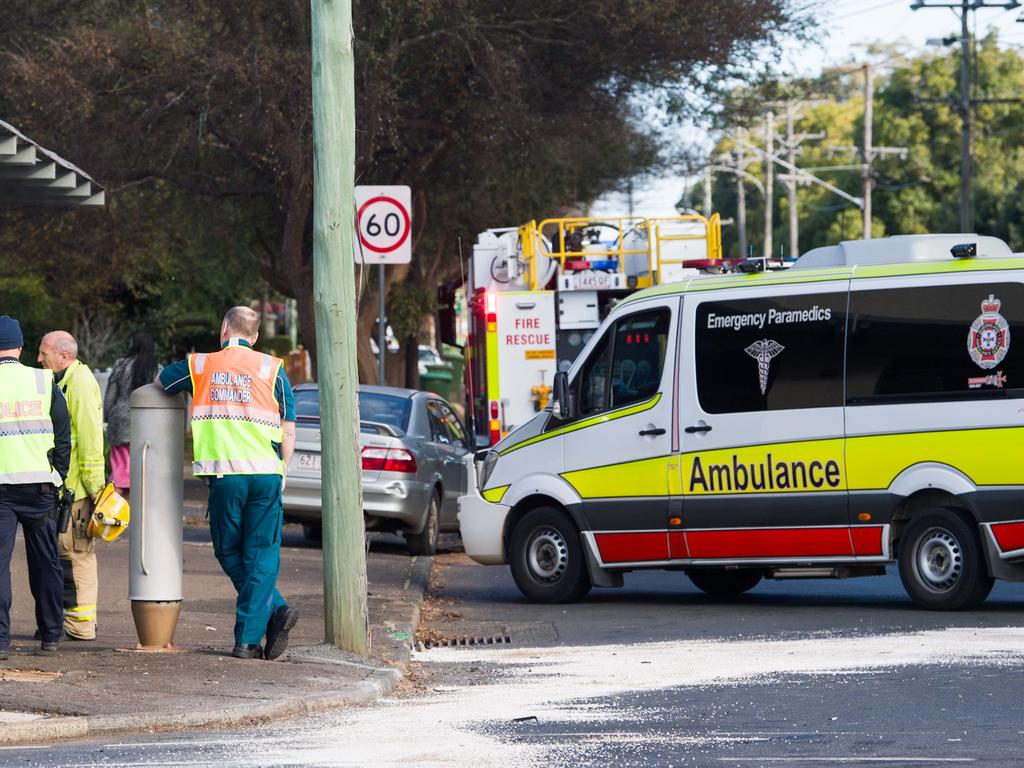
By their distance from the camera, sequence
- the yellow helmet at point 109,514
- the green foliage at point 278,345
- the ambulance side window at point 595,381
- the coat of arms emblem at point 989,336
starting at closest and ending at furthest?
1. the yellow helmet at point 109,514
2. the coat of arms emblem at point 989,336
3. the ambulance side window at point 595,381
4. the green foliage at point 278,345

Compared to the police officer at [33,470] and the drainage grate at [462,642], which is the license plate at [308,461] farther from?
the police officer at [33,470]

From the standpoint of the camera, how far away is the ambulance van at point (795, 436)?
1209 centimetres

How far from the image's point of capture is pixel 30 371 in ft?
32.6

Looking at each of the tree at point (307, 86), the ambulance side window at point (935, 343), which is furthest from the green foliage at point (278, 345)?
the ambulance side window at point (935, 343)

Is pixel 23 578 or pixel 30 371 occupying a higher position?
pixel 30 371

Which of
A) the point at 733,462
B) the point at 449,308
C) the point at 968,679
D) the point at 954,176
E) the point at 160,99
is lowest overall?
the point at 968,679

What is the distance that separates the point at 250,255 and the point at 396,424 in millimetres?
12885

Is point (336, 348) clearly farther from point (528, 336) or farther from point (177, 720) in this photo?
point (528, 336)

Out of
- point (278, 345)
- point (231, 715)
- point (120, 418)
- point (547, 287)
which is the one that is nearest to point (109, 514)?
point (231, 715)

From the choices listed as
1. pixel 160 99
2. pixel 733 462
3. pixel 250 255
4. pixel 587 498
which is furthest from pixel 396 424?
pixel 250 255

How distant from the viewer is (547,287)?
64.6 ft

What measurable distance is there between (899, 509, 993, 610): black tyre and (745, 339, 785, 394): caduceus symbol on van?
1.42 metres

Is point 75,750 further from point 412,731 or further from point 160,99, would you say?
point 160,99

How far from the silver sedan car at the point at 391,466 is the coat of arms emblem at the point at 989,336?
20.2 feet
